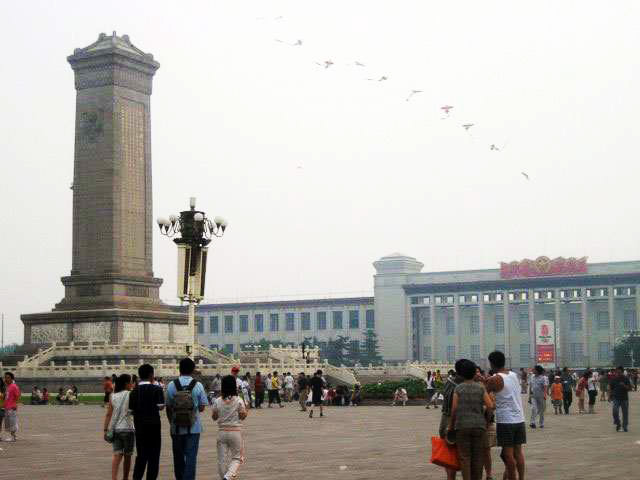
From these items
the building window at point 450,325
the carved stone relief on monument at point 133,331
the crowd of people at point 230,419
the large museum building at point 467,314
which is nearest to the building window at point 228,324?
the large museum building at point 467,314

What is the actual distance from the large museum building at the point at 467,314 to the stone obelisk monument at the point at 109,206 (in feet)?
198

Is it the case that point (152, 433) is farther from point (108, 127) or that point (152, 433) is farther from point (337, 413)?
point (108, 127)

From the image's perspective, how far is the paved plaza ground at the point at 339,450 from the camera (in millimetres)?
19625

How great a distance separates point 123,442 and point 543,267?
397 feet

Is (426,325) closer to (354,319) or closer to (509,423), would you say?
(354,319)

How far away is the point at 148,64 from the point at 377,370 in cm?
2682

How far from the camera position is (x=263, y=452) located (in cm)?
2403

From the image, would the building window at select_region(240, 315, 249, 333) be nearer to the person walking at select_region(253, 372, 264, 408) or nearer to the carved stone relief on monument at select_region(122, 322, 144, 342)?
the carved stone relief on monument at select_region(122, 322, 144, 342)

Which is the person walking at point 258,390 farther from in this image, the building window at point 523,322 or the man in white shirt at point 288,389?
the building window at point 523,322

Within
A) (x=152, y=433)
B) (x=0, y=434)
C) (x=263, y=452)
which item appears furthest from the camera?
(x=0, y=434)

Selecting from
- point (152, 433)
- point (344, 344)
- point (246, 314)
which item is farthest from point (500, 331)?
point (152, 433)

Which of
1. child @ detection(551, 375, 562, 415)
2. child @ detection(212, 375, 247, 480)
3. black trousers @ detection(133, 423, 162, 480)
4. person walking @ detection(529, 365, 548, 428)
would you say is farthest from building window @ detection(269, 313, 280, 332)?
child @ detection(212, 375, 247, 480)

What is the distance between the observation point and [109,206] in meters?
77.2

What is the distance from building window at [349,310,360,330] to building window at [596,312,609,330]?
1244 inches
